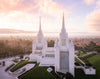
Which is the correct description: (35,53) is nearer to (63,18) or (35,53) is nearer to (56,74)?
(56,74)

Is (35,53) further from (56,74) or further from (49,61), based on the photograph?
(56,74)

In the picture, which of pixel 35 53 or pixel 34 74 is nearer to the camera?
pixel 34 74

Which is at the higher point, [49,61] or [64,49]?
[64,49]

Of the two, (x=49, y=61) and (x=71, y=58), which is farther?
(x=49, y=61)

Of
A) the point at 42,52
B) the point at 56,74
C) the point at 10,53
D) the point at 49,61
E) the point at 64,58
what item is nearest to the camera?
the point at 56,74

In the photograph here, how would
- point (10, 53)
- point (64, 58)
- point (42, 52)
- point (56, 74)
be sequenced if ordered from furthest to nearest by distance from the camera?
point (10, 53), point (42, 52), point (64, 58), point (56, 74)

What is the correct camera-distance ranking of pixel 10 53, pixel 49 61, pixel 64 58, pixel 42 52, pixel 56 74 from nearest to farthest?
1. pixel 56 74
2. pixel 64 58
3. pixel 49 61
4. pixel 42 52
5. pixel 10 53

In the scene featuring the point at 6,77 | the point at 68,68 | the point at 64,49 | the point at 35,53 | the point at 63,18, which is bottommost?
the point at 6,77

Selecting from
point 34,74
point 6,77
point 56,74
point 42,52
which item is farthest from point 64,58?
point 6,77

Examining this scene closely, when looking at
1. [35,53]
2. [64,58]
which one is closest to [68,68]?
[64,58]
